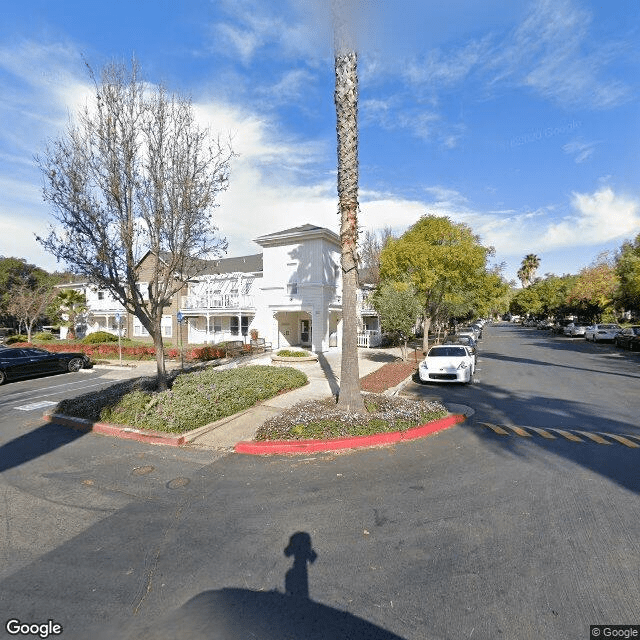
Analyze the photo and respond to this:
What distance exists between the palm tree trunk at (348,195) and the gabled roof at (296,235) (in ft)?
44.7

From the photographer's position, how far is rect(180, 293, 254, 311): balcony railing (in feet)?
84.3

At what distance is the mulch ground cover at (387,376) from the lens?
12.4 meters

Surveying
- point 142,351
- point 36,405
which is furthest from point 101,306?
point 36,405

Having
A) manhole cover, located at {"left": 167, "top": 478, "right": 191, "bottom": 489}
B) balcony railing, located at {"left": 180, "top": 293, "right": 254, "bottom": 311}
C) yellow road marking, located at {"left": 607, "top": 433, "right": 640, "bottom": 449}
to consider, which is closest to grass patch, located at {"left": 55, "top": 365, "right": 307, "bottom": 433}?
manhole cover, located at {"left": 167, "top": 478, "right": 191, "bottom": 489}

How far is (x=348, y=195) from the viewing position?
27.8ft

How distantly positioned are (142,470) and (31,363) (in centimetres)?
1512

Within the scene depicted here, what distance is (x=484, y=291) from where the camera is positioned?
29531 millimetres

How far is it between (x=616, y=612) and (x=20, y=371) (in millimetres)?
20993

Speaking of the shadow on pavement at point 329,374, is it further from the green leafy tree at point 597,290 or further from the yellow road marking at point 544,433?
the green leafy tree at point 597,290

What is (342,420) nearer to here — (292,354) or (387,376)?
(387,376)

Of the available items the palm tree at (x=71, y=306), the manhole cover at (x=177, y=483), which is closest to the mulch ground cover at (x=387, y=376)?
the manhole cover at (x=177, y=483)

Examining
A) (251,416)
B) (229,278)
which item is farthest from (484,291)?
(251,416)

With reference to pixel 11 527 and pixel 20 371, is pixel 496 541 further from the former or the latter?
pixel 20 371

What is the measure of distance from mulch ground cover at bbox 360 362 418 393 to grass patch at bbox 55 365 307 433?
306 centimetres
